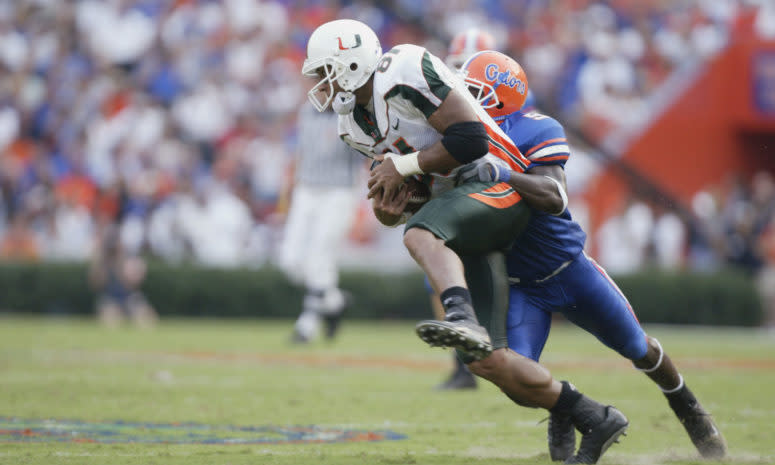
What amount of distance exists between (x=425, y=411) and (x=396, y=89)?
242 centimetres

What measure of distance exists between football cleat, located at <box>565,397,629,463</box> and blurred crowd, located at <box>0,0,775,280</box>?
10.3m

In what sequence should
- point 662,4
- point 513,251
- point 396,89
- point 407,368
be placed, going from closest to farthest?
point 396,89
point 513,251
point 407,368
point 662,4

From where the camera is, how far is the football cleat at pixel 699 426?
4512 millimetres

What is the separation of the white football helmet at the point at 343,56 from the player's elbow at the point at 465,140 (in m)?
0.47

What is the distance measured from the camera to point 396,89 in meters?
4.09

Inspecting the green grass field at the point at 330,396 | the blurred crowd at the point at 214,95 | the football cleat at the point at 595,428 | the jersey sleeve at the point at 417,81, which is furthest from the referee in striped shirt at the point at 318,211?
the football cleat at the point at 595,428

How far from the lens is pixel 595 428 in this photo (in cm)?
414

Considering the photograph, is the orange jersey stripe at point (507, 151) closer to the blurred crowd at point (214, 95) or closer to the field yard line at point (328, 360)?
the field yard line at point (328, 360)

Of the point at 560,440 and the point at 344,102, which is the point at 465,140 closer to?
the point at 344,102

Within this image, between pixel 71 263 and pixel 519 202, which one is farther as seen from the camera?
pixel 71 263

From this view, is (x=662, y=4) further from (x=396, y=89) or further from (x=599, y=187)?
(x=396, y=89)

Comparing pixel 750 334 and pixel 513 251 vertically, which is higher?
pixel 513 251

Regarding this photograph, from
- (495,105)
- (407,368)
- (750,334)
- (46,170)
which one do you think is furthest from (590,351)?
(46,170)

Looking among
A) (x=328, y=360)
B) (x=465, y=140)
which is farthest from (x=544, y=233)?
(x=328, y=360)
